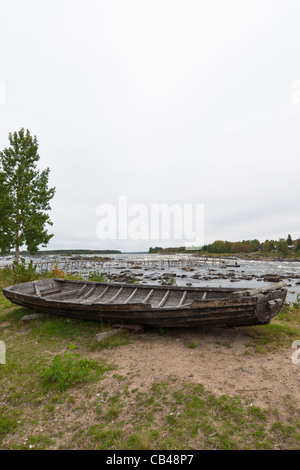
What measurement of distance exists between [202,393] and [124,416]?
1406mm

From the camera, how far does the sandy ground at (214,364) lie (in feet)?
13.0

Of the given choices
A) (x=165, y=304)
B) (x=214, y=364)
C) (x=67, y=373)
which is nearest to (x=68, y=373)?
(x=67, y=373)

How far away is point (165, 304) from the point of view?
307 inches

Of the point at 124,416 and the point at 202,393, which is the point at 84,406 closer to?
the point at 124,416

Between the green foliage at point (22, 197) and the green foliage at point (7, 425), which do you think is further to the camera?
the green foliage at point (22, 197)

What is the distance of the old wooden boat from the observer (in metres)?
5.57

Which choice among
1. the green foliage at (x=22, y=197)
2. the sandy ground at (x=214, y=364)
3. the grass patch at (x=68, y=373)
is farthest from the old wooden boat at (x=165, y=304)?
the green foliage at (x=22, y=197)

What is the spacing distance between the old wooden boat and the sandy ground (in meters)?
0.52

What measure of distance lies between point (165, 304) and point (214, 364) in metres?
3.09

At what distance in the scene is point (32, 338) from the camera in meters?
6.79

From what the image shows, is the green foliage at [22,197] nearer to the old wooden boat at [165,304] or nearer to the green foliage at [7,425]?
the old wooden boat at [165,304]

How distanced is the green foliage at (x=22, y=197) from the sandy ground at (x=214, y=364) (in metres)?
15.3

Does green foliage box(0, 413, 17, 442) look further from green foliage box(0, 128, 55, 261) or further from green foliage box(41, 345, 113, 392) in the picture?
green foliage box(0, 128, 55, 261)
